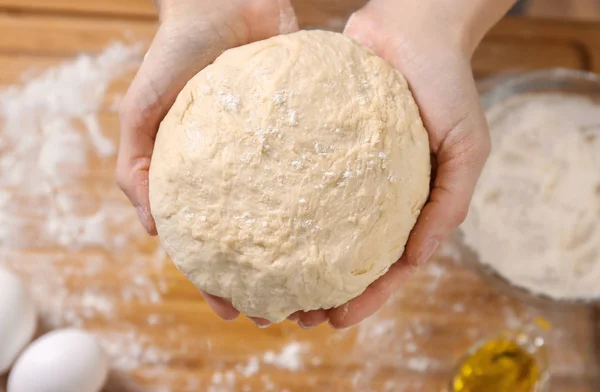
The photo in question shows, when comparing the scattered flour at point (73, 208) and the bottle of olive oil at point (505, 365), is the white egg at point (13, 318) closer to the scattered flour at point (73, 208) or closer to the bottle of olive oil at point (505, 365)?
the scattered flour at point (73, 208)

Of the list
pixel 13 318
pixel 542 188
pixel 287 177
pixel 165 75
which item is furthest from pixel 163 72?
pixel 542 188

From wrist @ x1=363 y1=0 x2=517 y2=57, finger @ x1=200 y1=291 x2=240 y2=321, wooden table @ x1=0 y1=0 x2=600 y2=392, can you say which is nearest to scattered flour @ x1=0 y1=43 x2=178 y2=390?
wooden table @ x1=0 y1=0 x2=600 y2=392

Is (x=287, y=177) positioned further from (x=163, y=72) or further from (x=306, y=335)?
(x=306, y=335)

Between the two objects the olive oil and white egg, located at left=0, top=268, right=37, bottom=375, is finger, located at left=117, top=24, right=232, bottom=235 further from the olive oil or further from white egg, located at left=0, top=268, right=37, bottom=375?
the olive oil

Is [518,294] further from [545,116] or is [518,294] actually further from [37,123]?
[37,123]

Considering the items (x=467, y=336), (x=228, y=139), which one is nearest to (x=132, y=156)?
(x=228, y=139)

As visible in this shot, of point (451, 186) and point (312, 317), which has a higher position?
point (451, 186)
